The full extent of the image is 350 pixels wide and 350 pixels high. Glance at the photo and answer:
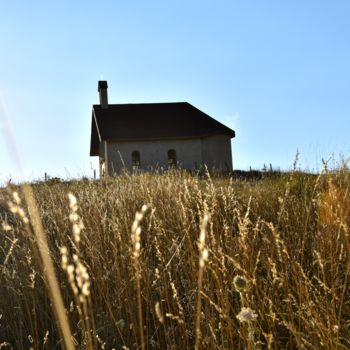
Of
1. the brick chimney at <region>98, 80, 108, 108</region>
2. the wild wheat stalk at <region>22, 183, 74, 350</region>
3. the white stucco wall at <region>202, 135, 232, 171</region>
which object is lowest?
the wild wheat stalk at <region>22, 183, 74, 350</region>

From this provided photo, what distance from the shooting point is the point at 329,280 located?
3.48 meters

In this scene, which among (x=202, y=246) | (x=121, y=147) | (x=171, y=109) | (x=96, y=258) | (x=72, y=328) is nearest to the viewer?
(x=202, y=246)

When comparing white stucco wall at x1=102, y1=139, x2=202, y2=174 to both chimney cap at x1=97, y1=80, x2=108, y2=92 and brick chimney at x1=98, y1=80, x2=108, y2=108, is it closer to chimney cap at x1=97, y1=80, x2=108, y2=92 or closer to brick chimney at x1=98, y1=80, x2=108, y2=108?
brick chimney at x1=98, y1=80, x2=108, y2=108

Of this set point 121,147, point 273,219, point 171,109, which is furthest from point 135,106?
point 273,219

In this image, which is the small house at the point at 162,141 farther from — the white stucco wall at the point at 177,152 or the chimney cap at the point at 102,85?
the chimney cap at the point at 102,85

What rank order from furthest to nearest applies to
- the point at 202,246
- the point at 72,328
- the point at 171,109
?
1. the point at 171,109
2. the point at 72,328
3. the point at 202,246

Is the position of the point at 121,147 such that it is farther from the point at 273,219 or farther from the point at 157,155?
the point at 273,219

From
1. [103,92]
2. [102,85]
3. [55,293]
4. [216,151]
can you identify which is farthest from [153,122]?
[55,293]

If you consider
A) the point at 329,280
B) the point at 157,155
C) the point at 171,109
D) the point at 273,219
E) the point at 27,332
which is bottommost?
the point at 27,332

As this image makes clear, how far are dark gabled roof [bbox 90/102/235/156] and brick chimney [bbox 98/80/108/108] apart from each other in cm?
33

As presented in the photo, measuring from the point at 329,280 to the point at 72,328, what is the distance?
5.83 ft

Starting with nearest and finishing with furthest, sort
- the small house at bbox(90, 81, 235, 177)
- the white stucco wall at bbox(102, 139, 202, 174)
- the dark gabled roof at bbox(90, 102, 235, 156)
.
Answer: the small house at bbox(90, 81, 235, 177), the white stucco wall at bbox(102, 139, 202, 174), the dark gabled roof at bbox(90, 102, 235, 156)

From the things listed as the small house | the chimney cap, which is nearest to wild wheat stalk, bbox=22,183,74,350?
the small house

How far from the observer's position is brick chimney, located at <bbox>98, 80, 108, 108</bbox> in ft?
102
